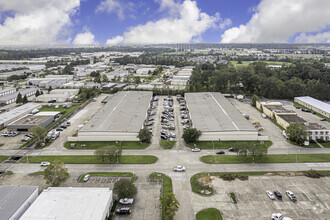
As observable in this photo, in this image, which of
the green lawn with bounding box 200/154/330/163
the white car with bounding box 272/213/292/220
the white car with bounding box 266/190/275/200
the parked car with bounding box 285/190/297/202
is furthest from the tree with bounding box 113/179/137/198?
the parked car with bounding box 285/190/297/202

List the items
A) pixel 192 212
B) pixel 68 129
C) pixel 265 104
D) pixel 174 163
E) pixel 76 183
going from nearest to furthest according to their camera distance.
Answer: pixel 192 212 < pixel 76 183 < pixel 174 163 < pixel 68 129 < pixel 265 104

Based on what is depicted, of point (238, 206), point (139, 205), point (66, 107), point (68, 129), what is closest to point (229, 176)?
point (238, 206)

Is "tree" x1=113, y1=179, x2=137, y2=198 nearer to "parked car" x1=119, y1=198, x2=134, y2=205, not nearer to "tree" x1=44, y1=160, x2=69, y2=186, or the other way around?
"parked car" x1=119, y1=198, x2=134, y2=205

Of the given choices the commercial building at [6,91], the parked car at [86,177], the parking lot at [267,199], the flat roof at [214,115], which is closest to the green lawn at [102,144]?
the parked car at [86,177]

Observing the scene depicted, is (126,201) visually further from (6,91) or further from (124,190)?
(6,91)

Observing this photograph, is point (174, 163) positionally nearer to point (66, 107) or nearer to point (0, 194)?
point (0, 194)
